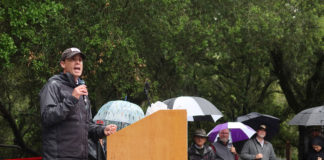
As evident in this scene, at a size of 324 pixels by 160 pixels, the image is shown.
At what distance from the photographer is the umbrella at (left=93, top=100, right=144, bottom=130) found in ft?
22.5

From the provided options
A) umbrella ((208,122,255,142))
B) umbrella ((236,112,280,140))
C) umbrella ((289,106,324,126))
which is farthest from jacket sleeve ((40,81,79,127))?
umbrella ((289,106,324,126))

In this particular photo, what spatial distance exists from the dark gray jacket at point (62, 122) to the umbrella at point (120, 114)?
3393mm

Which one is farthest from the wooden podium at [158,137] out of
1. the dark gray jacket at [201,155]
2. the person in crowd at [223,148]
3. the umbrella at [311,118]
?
the umbrella at [311,118]

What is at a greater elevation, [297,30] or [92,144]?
[297,30]

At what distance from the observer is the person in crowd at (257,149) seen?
8.46 m

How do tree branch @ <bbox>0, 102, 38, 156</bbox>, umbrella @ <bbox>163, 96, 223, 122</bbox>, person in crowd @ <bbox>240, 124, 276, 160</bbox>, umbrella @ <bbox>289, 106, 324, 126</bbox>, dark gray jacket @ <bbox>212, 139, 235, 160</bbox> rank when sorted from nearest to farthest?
1. dark gray jacket @ <bbox>212, 139, 235, 160</bbox>
2. person in crowd @ <bbox>240, 124, 276, 160</bbox>
3. umbrella @ <bbox>163, 96, 223, 122</bbox>
4. umbrella @ <bbox>289, 106, 324, 126</bbox>
5. tree branch @ <bbox>0, 102, 38, 156</bbox>

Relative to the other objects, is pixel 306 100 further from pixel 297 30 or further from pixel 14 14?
pixel 14 14

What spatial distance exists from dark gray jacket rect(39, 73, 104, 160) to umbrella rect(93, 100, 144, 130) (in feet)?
11.1

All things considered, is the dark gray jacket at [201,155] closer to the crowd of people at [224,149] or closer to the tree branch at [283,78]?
the crowd of people at [224,149]

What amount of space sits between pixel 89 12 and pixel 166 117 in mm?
9101

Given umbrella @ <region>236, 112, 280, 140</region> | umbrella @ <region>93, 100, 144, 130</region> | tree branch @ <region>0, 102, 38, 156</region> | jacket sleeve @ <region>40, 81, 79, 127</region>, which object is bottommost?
tree branch @ <region>0, 102, 38, 156</region>

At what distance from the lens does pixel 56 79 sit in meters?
3.34

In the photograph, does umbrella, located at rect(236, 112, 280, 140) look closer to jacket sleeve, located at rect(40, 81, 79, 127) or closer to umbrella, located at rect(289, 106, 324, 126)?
umbrella, located at rect(289, 106, 324, 126)

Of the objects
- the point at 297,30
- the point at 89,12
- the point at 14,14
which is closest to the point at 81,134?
the point at 14,14
